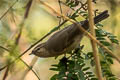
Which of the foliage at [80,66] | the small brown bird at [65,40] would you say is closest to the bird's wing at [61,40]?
the small brown bird at [65,40]

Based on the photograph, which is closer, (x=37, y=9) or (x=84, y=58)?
(x=84, y=58)

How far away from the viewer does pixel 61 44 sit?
2.20 meters

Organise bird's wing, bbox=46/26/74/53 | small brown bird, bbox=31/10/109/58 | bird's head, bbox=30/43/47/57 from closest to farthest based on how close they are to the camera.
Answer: small brown bird, bbox=31/10/109/58 < bird's wing, bbox=46/26/74/53 < bird's head, bbox=30/43/47/57

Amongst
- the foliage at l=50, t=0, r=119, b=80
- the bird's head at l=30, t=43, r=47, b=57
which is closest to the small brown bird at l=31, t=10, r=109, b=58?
the bird's head at l=30, t=43, r=47, b=57

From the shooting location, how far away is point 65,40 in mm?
2156

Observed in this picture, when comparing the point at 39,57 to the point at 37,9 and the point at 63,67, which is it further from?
the point at 63,67

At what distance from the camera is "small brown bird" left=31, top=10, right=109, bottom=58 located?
1.94m

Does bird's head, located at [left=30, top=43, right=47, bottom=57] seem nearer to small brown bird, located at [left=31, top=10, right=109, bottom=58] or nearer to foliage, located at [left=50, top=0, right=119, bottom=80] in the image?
small brown bird, located at [left=31, top=10, right=109, bottom=58]

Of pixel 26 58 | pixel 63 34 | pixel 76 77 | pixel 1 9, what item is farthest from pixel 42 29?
pixel 26 58

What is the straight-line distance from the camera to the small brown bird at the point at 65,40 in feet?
6.38

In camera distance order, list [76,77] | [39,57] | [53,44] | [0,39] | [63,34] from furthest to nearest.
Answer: [39,57] < [53,44] < [63,34] < [0,39] < [76,77]

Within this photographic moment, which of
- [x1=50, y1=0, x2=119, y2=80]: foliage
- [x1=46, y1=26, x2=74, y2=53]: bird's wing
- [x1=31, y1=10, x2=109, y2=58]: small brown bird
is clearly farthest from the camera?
[x1=46, y1=26, x2=74, y2=53]: bird's wing

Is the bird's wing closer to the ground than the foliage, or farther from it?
farther from it

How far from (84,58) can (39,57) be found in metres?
Result: 0.85
